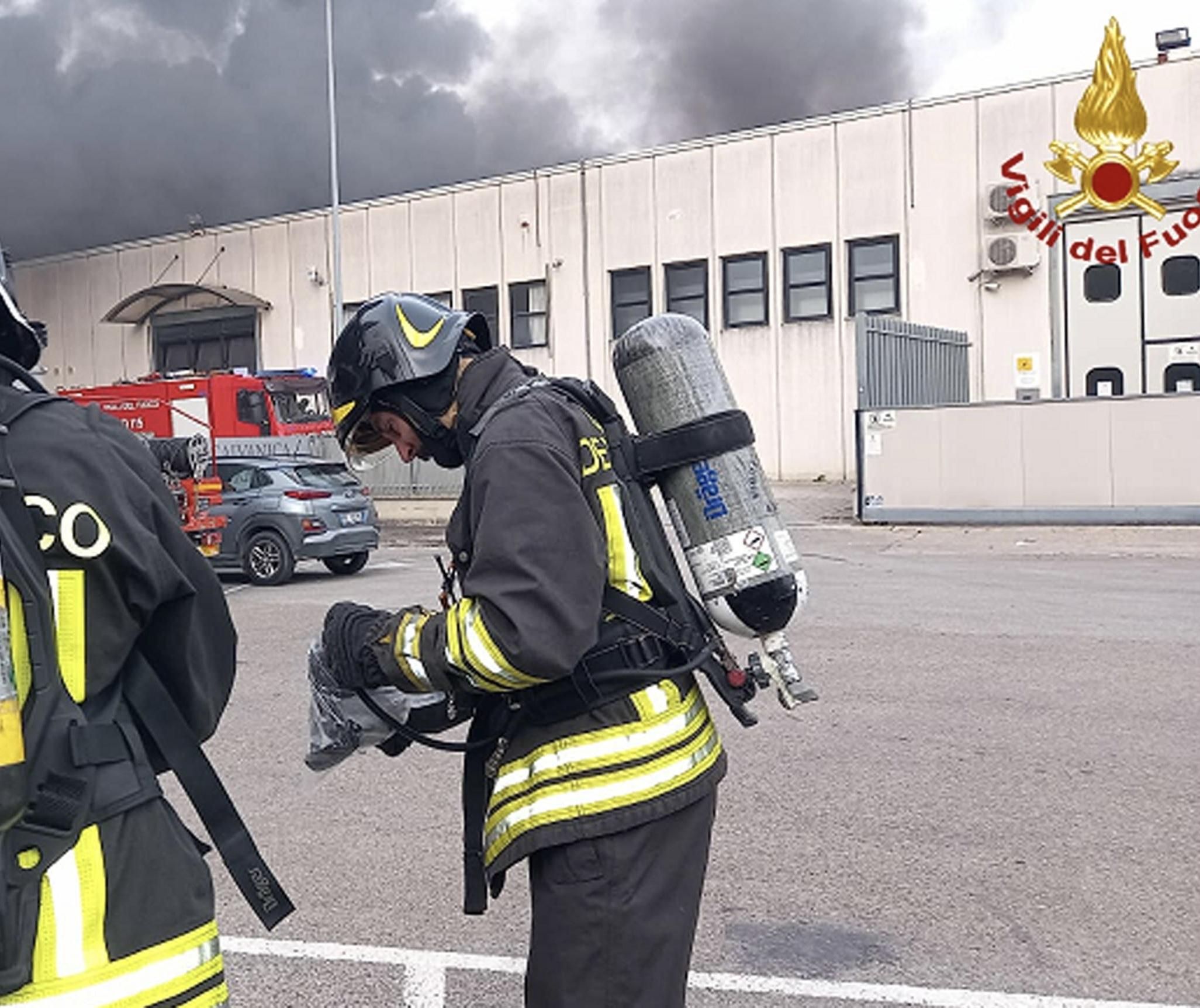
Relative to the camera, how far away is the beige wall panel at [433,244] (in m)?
30.5

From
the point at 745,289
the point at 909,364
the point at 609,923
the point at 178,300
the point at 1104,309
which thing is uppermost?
the point at 178,300

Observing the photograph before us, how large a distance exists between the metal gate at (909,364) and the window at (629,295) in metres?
5.63

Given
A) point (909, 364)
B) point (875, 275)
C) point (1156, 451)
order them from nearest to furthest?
point (1156, 451)
point (909, 364)
point (875, 275)

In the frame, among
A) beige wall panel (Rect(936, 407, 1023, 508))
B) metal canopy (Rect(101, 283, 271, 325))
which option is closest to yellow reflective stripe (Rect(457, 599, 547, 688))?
Result: beige wall panel (Rect(936, 407, 1023, 508))

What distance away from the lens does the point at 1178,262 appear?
911 inches

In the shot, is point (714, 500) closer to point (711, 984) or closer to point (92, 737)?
point (92, 737)

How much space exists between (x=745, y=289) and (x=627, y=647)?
25526 mm

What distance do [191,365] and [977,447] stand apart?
78.2 ft

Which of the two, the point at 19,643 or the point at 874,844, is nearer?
the point at 19,643

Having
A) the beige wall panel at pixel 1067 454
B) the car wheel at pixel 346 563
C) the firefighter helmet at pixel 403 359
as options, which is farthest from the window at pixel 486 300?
the firefighter helmet at pixel 403 359

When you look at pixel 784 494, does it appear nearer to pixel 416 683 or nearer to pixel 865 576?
pixel 865 576

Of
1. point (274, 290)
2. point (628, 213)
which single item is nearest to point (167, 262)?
point (274, 290)

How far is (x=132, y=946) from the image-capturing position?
5.81 feet

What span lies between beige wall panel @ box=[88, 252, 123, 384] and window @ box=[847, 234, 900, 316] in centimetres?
2091
